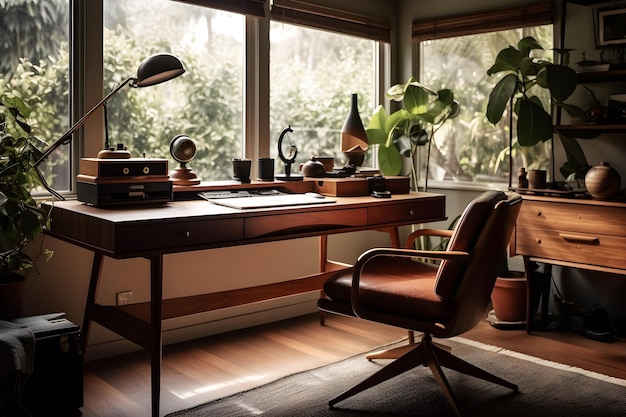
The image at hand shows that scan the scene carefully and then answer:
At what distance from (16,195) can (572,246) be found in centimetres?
276

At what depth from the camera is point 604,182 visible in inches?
142

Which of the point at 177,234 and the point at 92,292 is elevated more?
the point at 177,234

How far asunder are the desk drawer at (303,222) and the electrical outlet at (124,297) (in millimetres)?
961

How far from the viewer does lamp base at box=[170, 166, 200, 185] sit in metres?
3.27

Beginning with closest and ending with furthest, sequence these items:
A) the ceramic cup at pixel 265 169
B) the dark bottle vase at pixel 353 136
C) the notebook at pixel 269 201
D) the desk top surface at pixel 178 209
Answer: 1. the desk top surface at pixel 178 209
2. the notebook at pixel 269 201
3. the ceramic cup at pixel 265 169
4. the dark bottle vase at pixel 353 136

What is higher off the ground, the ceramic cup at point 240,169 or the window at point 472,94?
the window at point 472,94

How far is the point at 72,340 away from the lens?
2.74 metres

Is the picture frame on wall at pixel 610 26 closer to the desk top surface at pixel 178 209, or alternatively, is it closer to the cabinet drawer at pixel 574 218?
the cabinet drawer at pixel 574 218

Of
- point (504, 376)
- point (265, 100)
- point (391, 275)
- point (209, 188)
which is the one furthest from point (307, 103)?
point (504, 376)

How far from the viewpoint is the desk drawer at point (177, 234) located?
2477mm

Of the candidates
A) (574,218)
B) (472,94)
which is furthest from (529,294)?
(472,94)

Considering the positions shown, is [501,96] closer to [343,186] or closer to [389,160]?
[389,160]

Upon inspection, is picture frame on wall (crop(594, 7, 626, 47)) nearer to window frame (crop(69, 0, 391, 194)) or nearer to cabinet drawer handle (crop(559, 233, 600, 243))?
cabinet drawer handle (crop(559, 233, 600, 243))

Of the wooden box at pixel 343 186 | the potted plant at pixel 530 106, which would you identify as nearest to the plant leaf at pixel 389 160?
the potted plant at pixel 530 106
